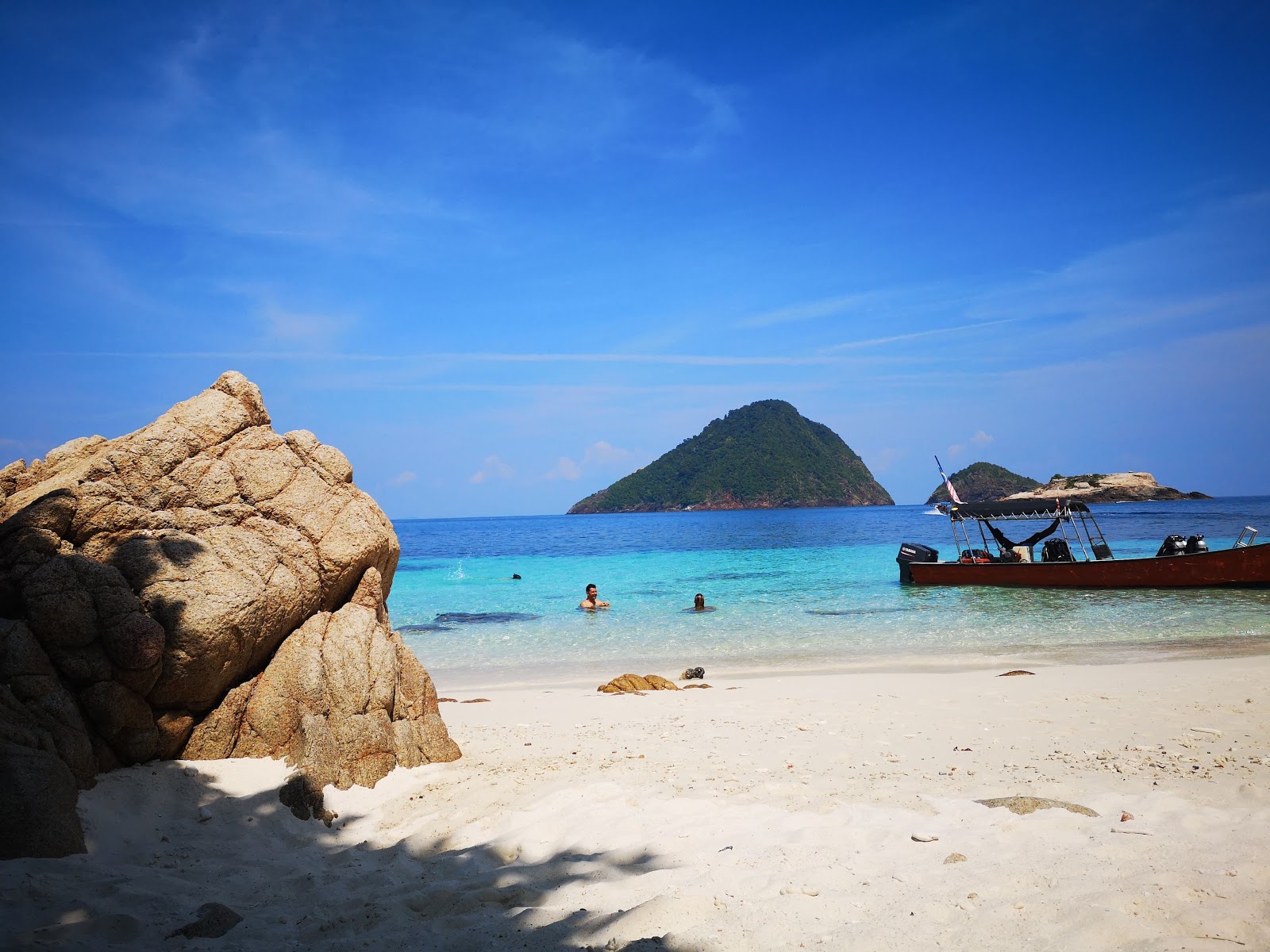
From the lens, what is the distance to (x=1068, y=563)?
24.0 m

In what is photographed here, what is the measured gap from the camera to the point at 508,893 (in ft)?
13.5

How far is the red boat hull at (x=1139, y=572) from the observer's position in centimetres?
2194

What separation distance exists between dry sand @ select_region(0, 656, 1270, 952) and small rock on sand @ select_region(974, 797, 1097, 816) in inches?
4.1

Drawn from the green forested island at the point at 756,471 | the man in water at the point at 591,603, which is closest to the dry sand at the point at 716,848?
the man in water at the point at 591,603

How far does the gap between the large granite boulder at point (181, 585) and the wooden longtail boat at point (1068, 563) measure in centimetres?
2246

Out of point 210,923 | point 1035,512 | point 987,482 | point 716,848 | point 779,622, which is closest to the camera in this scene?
point 210,923

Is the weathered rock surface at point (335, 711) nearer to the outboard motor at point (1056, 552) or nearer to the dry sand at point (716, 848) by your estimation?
the dry sand at point (716, 848)

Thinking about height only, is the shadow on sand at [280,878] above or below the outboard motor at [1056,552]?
below

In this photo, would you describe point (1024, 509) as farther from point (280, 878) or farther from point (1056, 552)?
point (280, 878)

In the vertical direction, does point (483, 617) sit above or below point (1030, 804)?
below

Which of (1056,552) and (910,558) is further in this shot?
(910,558)

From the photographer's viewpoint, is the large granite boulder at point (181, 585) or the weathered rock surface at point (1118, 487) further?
the weathered rock surface at point (1118, 487)

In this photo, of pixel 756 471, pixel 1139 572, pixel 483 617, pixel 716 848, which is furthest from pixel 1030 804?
pixel 756 471

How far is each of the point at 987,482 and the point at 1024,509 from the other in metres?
118
